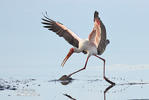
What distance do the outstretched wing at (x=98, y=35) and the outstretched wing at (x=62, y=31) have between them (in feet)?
1.93

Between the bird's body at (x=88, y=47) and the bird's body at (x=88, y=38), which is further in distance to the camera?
the bird's body at (x=88, y=47)

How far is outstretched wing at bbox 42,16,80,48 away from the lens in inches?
424

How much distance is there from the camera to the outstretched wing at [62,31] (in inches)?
424

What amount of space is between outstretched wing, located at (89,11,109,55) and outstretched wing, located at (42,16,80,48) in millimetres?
589

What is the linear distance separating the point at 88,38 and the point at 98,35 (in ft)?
1.37

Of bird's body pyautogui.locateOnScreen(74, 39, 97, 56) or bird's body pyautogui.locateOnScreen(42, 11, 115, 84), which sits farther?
bird's body pyautogui.locateOnScreen(74, 39, 97, 56)

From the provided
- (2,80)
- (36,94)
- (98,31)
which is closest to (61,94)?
(36,94)

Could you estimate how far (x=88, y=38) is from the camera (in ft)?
34.2

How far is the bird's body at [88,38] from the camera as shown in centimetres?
994

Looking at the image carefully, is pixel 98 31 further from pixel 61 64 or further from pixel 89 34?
pixel 61 64

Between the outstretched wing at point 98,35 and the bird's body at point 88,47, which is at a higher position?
the outstretched wing at point 98,35

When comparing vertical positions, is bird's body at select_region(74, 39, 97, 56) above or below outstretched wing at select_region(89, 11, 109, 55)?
below

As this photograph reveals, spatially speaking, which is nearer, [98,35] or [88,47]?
[98,35]

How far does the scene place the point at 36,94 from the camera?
9000 millimetres
